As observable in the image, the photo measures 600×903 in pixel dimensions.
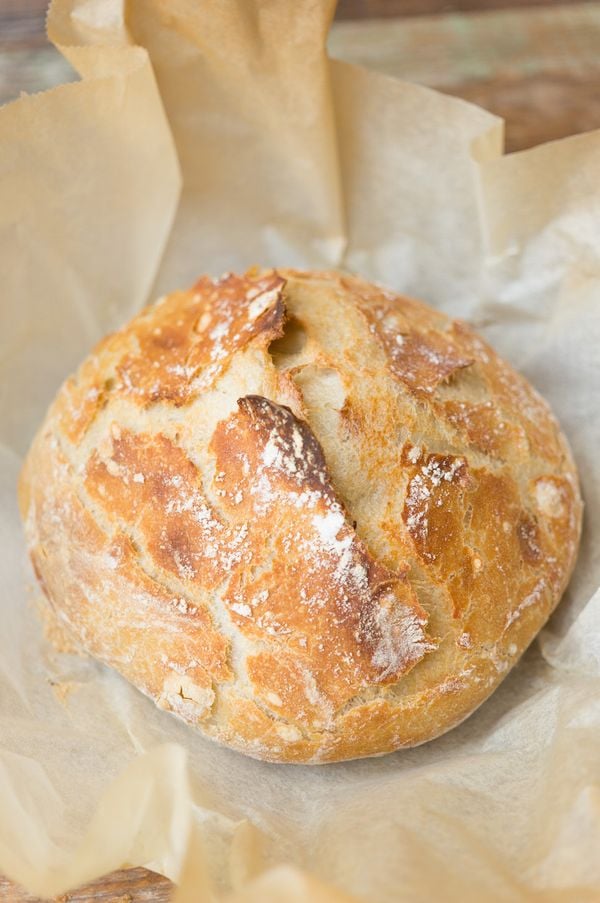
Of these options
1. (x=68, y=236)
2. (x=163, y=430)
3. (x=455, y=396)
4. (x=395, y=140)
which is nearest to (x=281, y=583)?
(x=163, y=430)

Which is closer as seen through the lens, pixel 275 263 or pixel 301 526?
pixel 301 526

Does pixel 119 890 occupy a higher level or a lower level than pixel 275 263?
lower

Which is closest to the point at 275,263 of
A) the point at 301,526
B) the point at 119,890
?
the point at 301,526

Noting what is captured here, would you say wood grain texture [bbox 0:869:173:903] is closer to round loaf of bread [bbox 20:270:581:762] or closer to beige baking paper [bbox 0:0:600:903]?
beige baking paper [bbox 0:0:600:903]

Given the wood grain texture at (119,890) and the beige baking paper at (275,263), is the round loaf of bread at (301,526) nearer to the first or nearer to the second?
the beige baking paper at (275,263)

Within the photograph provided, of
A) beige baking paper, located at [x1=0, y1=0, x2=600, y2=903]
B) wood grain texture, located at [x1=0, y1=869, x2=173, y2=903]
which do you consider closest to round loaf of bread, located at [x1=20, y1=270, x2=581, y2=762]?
beige baking paper, located at [x1=0, y1=0, x2=600, y2=903]

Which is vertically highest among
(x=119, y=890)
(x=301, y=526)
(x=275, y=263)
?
(x=275, y=263)

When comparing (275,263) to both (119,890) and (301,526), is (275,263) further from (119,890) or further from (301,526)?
(119,890)
